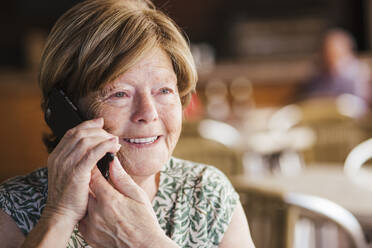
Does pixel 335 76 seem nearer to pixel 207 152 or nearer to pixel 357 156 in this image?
pixel 357 156

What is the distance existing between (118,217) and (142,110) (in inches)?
9.0

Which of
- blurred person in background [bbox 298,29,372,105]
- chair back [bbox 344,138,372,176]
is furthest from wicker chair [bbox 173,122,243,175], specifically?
blurred person in background [bbox 298,29,372,105]

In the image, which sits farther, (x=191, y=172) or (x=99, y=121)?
(x=191, y=172)

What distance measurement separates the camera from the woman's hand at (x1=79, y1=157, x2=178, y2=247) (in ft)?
3.13

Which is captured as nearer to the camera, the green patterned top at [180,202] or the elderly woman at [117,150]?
the elderly woman at [117,150]

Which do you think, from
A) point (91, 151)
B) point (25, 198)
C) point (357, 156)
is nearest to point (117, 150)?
point (91, 151)

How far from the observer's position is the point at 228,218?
1171mm

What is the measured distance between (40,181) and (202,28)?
6.01 metres

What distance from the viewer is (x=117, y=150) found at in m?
0.96

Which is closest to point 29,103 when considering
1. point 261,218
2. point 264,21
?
point 264,21

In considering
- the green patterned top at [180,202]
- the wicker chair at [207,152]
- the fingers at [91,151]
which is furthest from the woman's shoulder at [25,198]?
the wicker chair at [207,152]

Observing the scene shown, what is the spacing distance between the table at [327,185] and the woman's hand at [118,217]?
600 mm

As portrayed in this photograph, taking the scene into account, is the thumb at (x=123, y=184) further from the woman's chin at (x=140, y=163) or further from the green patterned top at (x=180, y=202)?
the green patterned top at (x=180, y=202)

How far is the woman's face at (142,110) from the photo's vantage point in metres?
1.03
